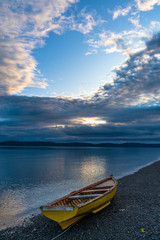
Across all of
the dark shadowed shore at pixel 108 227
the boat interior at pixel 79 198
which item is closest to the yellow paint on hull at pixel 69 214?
the boat interior at pixel 79 198

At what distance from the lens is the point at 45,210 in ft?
31.8

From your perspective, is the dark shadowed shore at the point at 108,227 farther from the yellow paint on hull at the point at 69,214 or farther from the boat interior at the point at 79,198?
the boat interior at the point at 79,198

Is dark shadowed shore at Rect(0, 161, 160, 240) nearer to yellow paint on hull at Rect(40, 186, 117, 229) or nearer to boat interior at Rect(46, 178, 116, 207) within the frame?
yellow paint on hull at Rect(40, 186, 117, 229)

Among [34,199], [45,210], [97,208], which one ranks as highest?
[45,210]

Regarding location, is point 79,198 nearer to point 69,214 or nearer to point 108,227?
point 108,227

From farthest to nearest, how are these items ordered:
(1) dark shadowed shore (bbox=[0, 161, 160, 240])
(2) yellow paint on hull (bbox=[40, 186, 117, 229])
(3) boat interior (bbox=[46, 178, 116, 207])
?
(3) boat interior (bbox=[46, 178, 116, 207]) → (2) yellow paint on hull (bbox=[40, 186, 117, 229]) → (1) dark shadowed shore (bbox=[0, 161, 160, 240])

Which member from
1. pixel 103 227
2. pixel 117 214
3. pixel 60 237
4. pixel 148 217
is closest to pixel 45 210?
pixel 60 237

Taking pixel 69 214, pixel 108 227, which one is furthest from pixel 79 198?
pixel 69 214

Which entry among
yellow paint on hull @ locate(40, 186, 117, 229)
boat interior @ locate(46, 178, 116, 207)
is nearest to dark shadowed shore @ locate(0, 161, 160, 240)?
yellow paint on hull @ locate(40, 186, 117, 229)

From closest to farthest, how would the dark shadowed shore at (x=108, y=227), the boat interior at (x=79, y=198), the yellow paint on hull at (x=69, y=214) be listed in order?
the dark shadowed shore at (x=108, y=227)
the yellow paint on hull at (x=69, y=214)
the boat interior at (x=79, y=198)

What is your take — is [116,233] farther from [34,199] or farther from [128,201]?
[34,199]

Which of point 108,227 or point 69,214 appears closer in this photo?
point 69,214

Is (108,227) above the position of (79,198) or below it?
below

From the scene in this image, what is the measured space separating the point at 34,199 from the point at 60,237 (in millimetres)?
11089
